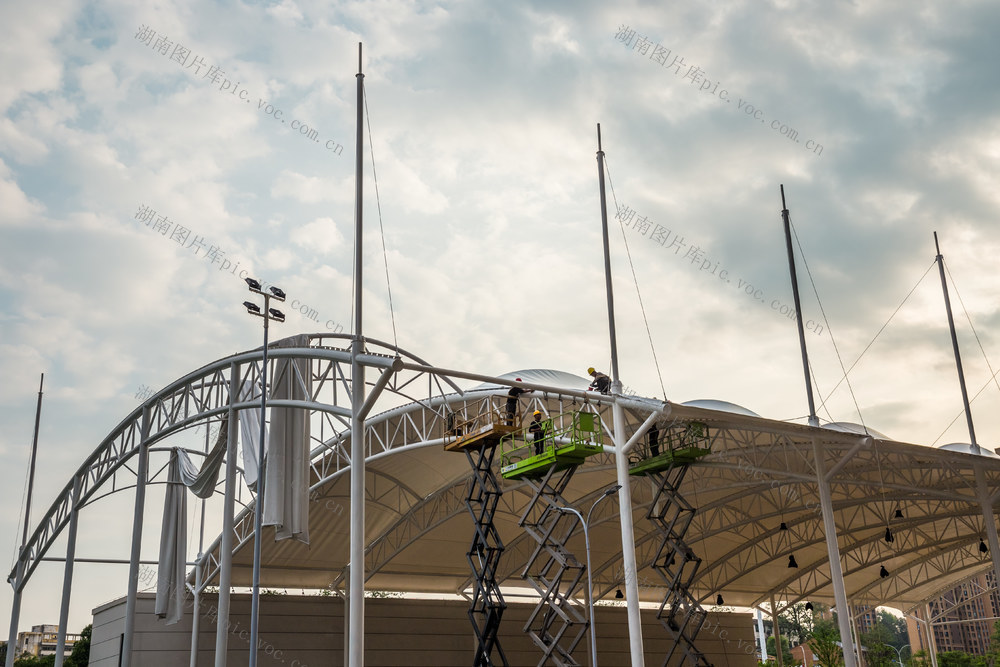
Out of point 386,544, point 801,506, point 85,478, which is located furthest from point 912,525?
point 85,478

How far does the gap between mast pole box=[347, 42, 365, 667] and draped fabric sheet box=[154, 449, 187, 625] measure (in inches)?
539

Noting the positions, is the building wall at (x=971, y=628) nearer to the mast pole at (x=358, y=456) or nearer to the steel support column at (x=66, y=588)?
the steel support column at (x=66, y=588)

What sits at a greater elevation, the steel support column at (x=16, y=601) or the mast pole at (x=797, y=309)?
the mast pole at (x=797, y=309)

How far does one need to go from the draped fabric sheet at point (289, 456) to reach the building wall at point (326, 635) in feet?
70.7

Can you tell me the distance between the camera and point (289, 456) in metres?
29.0

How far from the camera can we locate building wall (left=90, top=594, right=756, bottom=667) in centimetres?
4562

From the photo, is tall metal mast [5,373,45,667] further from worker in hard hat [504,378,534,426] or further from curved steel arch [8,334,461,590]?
worker in hard hat [504,378,534,426]

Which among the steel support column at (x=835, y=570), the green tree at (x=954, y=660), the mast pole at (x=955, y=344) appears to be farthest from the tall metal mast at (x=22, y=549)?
the green tree at (x=954, y=660)

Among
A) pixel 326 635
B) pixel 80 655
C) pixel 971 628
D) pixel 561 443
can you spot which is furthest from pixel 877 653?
pixel 971 628

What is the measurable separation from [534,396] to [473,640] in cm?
3030

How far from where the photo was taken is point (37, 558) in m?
41.3

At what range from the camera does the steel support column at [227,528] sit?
90.4 ft

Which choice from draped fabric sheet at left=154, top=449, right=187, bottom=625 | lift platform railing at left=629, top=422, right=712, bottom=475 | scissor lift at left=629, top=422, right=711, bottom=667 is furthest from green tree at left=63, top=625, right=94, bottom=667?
lift platform railing at left=629, top=422, right=712, bottom=475

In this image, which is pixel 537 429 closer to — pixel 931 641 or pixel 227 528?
pixel 227 528
